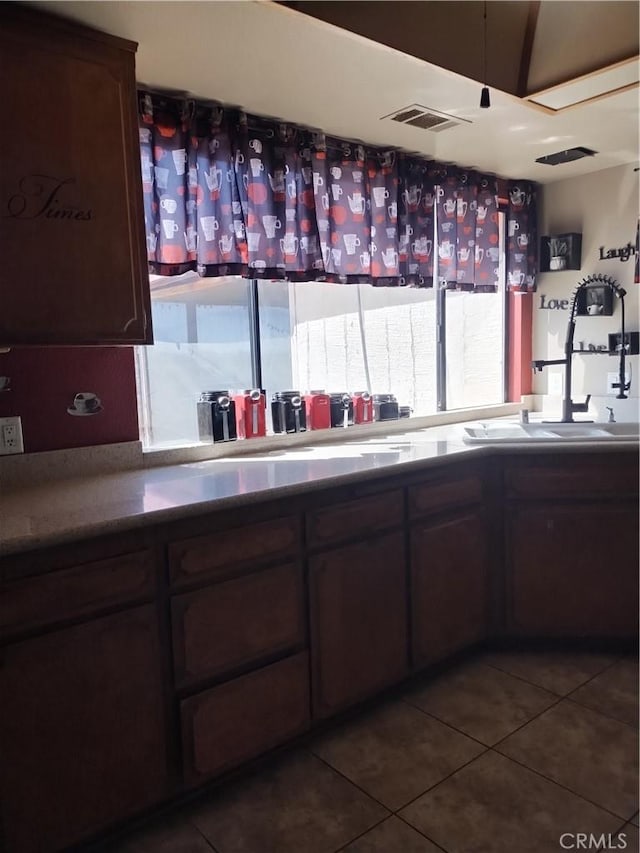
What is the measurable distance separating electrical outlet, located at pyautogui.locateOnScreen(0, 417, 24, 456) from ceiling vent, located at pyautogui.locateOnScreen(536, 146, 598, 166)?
2.71 metres

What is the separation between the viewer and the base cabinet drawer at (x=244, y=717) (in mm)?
1749

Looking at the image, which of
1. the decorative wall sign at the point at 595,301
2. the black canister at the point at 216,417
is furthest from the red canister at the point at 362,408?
the decorative wall sign at the point at 595,301

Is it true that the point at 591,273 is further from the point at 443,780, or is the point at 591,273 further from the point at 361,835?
the point at 361,835

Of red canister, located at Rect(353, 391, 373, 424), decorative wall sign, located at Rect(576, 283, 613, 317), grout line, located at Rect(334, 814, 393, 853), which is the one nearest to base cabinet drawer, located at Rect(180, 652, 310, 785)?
grout line, located at Rect(334, 814, 393, 853)

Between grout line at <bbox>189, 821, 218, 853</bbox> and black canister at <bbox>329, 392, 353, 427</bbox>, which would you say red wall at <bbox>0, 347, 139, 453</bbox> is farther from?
grout line at <bbox>189, 821, 218, 853</bbox>

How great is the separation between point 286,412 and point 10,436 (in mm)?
1103

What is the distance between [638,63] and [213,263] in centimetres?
161

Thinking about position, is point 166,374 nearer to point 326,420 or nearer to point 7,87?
point 326,420

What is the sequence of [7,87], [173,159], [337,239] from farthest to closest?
1. [337,239]
2. [173,159]
3. [7,87]

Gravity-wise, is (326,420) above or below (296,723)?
above

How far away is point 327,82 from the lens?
2148 millimetres

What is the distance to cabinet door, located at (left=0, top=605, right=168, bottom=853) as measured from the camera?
147 cm

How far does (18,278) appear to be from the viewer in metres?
1.72

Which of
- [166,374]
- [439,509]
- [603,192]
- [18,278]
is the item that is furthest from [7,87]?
[603,192]
